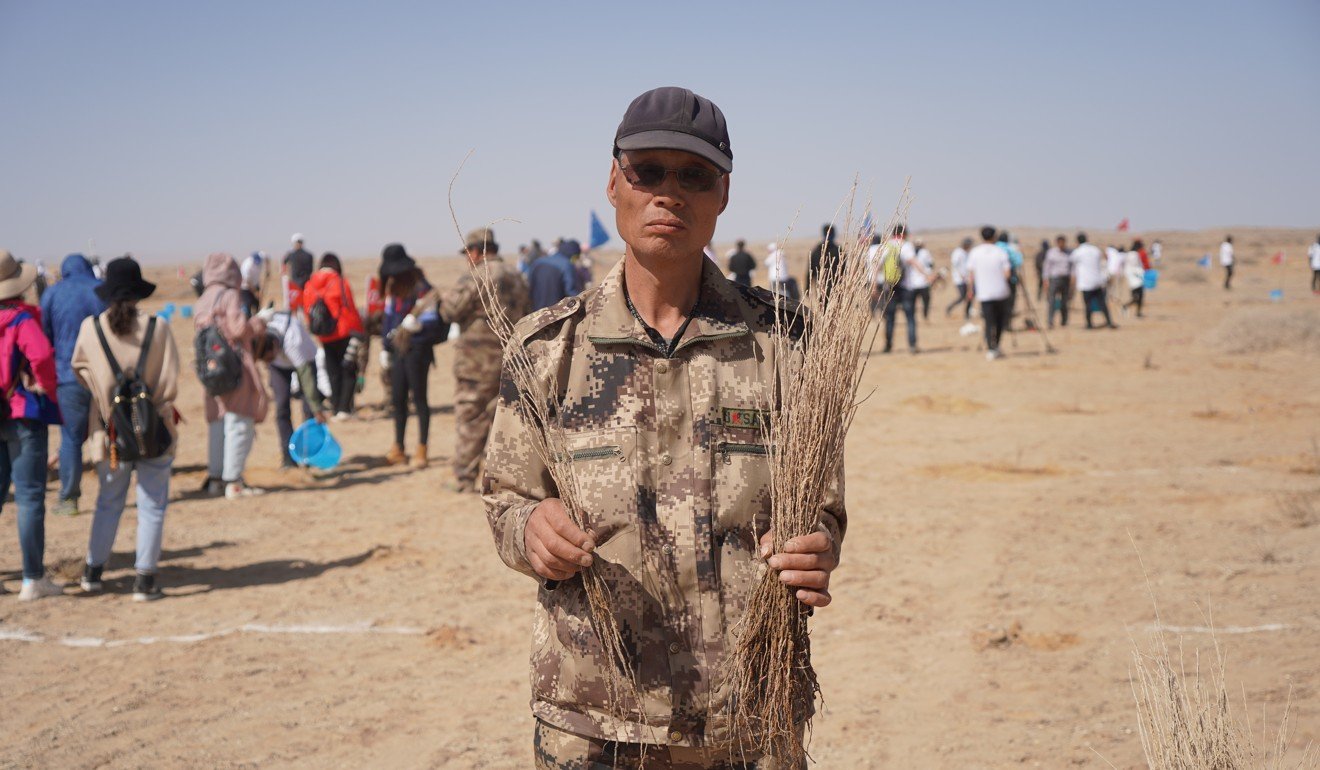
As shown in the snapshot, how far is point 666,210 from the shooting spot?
2.10m

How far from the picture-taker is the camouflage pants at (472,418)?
26.4ft

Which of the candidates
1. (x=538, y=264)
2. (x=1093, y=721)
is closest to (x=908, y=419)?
(x=538, y=264)

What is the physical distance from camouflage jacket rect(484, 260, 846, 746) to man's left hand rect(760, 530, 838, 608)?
0.44 feet

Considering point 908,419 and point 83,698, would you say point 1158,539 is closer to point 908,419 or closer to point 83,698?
point 908,419

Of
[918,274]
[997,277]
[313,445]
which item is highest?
[918,274]

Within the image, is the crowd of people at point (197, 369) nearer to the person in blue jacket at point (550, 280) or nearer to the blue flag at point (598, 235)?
the person in blue jacket at point (550, 280)

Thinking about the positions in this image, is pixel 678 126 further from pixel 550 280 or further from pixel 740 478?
pixel 550 280

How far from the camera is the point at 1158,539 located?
261 inches

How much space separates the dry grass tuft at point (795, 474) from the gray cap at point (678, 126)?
35 cm

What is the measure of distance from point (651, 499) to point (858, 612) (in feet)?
12.8

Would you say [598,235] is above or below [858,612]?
above

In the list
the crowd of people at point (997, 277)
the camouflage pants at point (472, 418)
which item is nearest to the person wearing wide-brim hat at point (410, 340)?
the camouflage pants at point (472, 418)

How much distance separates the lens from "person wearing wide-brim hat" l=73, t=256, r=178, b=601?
5.71 meters

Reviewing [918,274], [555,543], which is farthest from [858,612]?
[918,274]
